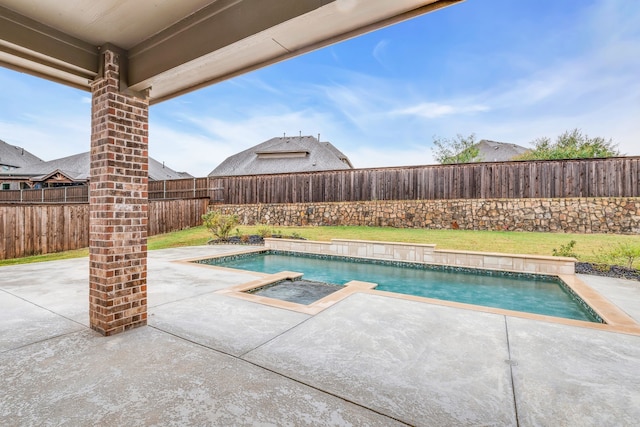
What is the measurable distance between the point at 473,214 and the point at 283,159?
1485 centimetres

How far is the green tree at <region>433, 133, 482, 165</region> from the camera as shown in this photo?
74.1 feet

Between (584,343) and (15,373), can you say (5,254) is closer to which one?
(15,373)

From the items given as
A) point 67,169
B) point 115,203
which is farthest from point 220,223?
point 67,169

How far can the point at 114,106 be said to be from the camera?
2.69m

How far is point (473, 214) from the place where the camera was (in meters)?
12.3

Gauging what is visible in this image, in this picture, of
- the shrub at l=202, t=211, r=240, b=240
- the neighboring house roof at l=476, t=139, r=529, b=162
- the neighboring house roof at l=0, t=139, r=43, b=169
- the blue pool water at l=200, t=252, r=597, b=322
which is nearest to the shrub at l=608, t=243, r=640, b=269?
the blue pool water at l=200, t=252, r=597, b=322

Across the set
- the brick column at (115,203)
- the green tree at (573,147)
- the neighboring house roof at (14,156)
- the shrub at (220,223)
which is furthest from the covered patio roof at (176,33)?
the neighboring house roof at (14,156)

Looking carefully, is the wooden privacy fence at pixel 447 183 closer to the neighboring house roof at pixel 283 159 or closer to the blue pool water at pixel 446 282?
the blue pool water at pixel 446 282

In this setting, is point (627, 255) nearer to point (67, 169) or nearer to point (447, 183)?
point (447, 183)

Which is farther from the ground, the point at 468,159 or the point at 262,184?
the point at 468,159

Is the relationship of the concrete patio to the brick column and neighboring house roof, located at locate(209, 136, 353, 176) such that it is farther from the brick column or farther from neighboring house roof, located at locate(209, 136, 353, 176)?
neighboring house roof, located at locate(209, 136, 353, 176)

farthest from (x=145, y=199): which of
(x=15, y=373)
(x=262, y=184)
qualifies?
(x=262, y=184)

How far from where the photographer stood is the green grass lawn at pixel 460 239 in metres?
8.21

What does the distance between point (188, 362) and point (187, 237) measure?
11.0 metres
